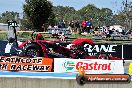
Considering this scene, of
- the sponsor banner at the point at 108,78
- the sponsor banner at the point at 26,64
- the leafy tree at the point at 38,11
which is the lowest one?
the sponsor banner at the point at 108,78

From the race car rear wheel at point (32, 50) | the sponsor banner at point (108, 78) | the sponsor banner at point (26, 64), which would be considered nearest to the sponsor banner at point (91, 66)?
the sponsor banner at point (26, 64)

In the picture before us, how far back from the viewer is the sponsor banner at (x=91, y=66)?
1138 cm

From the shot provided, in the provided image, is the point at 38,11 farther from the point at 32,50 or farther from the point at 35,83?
the point at 35,83

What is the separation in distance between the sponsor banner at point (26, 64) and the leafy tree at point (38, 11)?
27.3 m

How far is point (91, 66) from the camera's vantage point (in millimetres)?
11422

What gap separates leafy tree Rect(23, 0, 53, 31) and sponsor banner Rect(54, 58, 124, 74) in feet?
91.5

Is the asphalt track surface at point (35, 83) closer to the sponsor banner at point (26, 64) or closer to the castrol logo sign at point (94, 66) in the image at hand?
the castrol logo sign at point (94, 66)

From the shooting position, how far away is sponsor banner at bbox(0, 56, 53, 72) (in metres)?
12.1

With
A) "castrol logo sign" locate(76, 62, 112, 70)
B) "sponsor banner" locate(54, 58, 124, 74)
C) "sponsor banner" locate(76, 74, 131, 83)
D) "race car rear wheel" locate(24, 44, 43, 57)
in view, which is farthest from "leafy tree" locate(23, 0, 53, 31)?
"sponsor banner" locate(76, 74, 131, 83)

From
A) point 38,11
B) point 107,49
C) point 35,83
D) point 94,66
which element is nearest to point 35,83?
point 35,83

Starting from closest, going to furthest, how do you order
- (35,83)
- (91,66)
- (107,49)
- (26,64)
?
1. (35,83)
2. (91,66)
3. (26,64)
4. (107,49)

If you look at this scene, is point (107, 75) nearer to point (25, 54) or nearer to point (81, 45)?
point (25, 54)

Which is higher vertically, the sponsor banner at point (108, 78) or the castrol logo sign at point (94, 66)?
the castrol logo sign at point (94, 66)

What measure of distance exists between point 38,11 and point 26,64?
93.0ft
